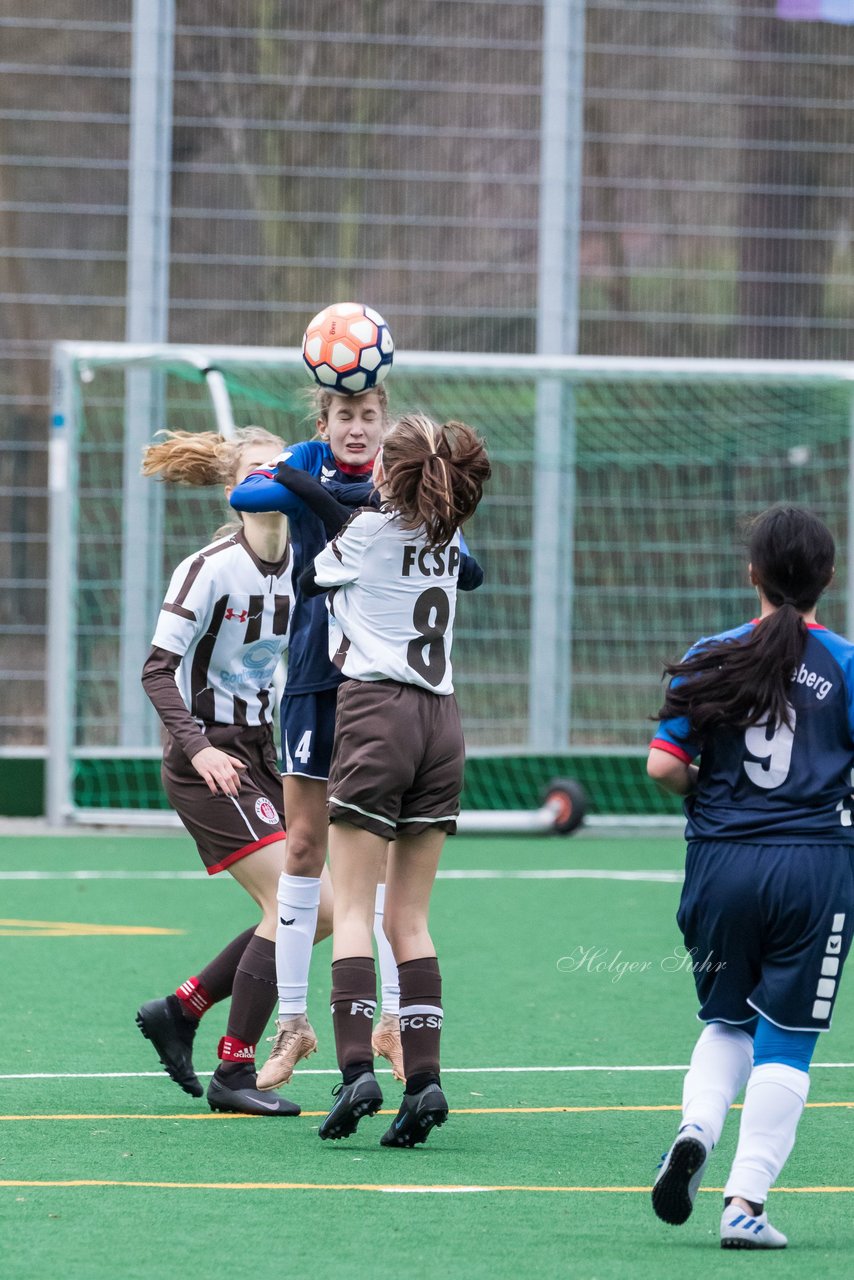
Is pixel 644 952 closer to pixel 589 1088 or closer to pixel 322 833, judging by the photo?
pixel 589 1088

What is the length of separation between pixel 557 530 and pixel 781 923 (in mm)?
9876

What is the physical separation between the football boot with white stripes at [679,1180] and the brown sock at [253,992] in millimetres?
1632

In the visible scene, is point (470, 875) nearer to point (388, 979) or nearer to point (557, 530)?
point (557, 530)

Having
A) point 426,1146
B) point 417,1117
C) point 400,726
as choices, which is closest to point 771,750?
point 400,726

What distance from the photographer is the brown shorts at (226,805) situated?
5.13 m

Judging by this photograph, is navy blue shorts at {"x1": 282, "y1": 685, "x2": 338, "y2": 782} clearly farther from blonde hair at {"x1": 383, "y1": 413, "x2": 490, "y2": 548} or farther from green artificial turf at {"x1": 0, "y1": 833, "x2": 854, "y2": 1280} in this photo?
green artificial turf at {"x1": 0, "y1": 833, "x2": 854, "y2": 1280}

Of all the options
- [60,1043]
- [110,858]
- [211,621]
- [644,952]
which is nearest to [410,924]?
[211,621]

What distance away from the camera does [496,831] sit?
12.6m

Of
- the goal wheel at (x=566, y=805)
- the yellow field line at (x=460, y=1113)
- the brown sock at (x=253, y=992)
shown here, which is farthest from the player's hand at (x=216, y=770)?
the goal wheel at (x=566, y=805)

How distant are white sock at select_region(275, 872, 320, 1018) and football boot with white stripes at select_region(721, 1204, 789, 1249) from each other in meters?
1.61

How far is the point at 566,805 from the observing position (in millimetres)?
12398

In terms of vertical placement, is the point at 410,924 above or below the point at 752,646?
below

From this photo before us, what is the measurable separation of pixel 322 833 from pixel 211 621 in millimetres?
613

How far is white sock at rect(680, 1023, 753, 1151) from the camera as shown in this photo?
3.62 m
